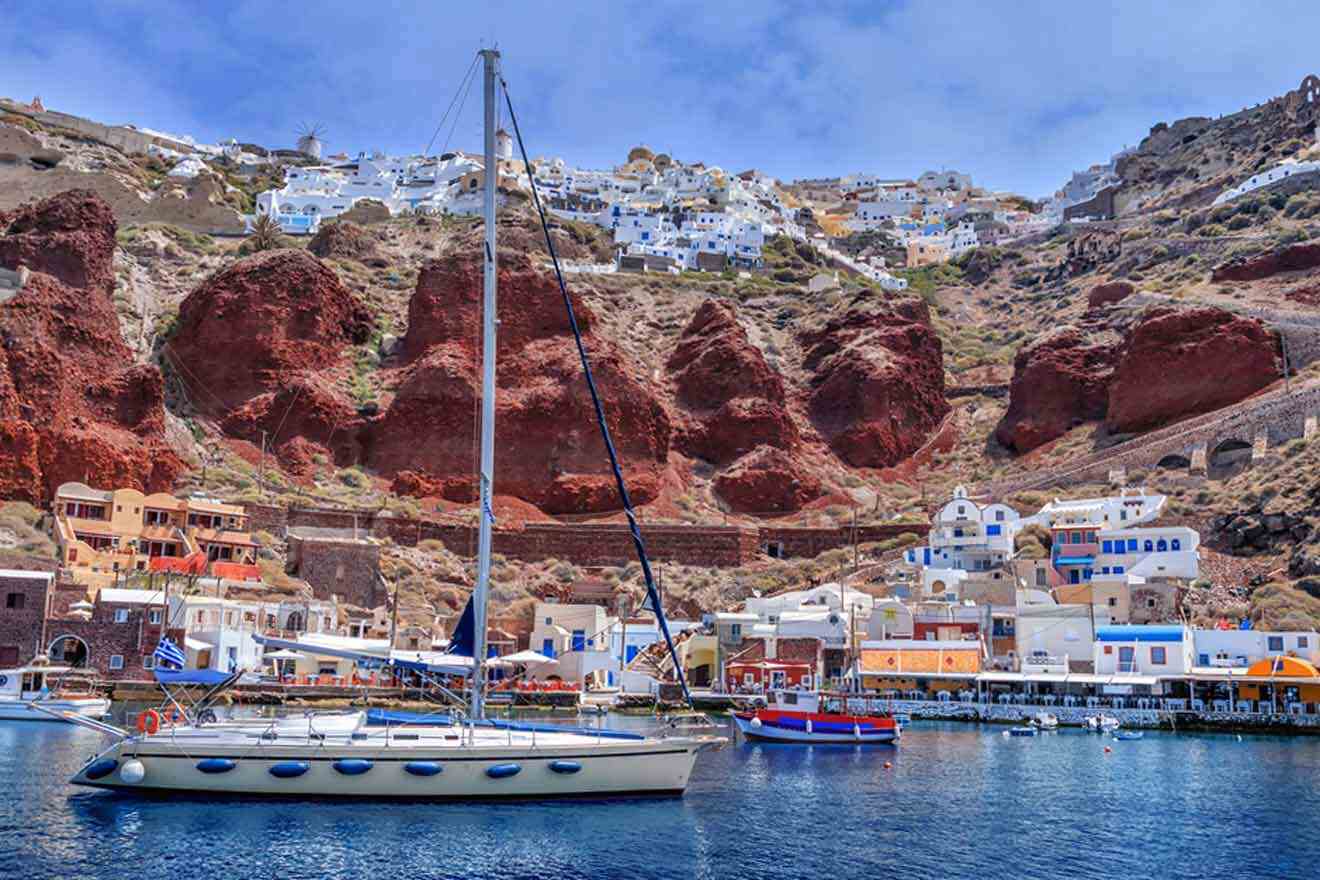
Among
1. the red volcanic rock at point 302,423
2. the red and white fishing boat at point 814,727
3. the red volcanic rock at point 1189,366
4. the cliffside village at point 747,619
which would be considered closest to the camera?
the red and white fishing boat at point 814,727

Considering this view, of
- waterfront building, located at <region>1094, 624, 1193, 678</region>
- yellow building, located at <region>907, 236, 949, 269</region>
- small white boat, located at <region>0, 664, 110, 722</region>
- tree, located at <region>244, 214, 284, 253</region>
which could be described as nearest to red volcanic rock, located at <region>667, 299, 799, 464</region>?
waterfront building, located at <region>1094, 624, 1193, 678</region>

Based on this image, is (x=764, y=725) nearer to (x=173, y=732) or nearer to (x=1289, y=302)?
(x=173, y=732)

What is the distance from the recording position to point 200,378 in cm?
7806

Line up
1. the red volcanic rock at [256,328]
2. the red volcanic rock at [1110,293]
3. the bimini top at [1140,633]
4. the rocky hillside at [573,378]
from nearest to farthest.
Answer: the bimini top at [1140,633]
the rocky hillside at [573,378]
the red volcanic rock at [256,328]
the red volcanic rock at [1110,293]

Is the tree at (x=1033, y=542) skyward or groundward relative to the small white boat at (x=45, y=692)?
skyward

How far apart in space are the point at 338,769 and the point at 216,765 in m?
2.54

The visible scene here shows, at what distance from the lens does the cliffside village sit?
50.3 metres

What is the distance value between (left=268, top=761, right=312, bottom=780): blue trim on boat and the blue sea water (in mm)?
708

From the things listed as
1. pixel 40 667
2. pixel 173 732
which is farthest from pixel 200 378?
pixel 173 732

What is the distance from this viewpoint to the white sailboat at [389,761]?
26.2 meters

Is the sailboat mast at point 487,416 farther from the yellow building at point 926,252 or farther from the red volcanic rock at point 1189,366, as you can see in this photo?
the yellow building at point 926,252

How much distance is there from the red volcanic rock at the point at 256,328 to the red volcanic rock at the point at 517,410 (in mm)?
6298

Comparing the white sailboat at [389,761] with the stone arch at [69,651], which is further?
the stone arch at [69,651]

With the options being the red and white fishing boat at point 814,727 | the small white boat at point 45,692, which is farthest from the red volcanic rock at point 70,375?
the red and white fishing boat at point 814,727
